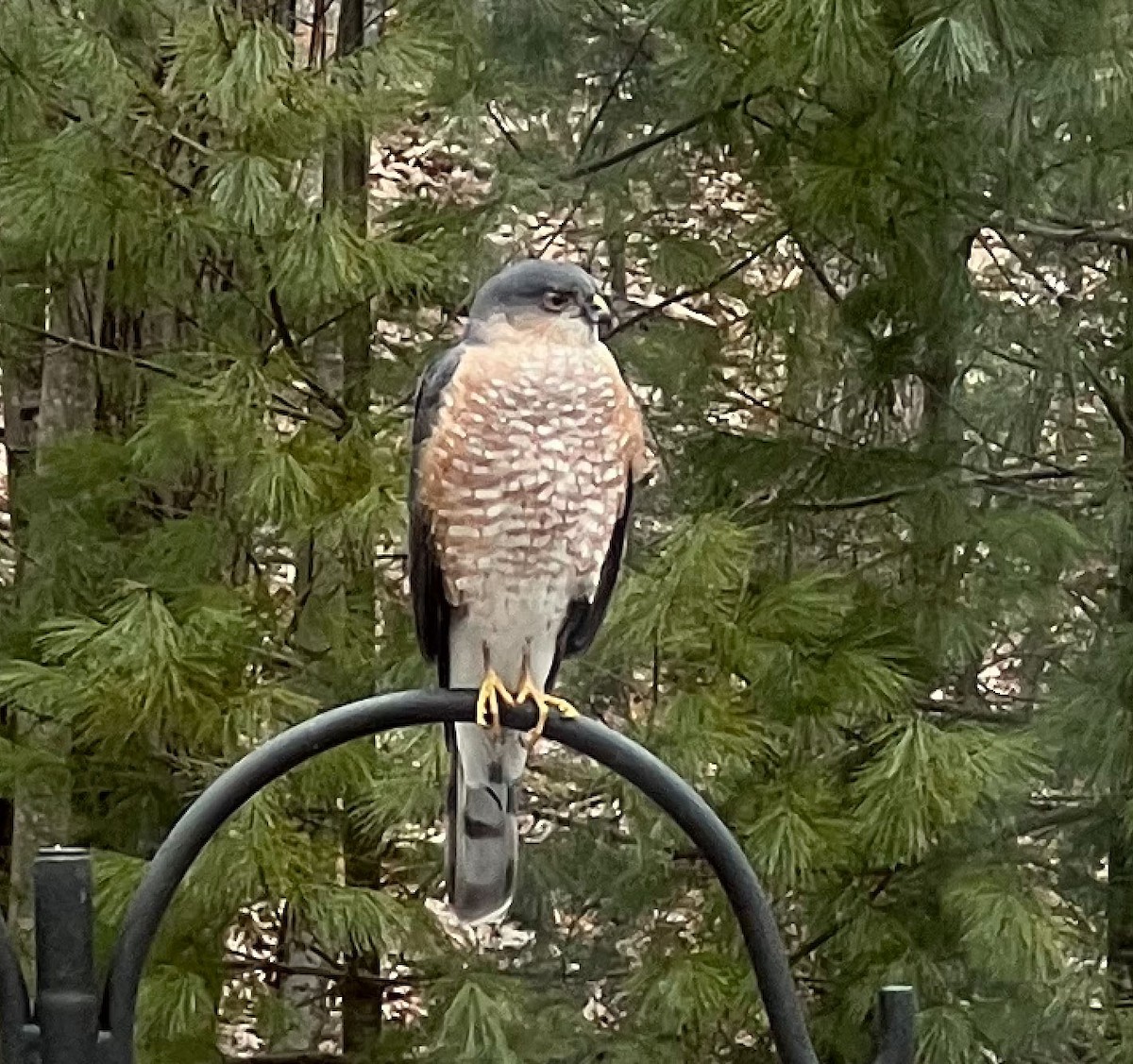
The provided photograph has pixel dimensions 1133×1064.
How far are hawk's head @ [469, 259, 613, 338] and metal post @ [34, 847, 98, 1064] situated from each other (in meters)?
0.46

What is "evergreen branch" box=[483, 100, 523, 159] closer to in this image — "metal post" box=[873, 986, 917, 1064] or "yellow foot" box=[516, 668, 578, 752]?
"yellow foot" box=[516, 668, 578, 752]

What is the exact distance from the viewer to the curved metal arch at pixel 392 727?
0.72m

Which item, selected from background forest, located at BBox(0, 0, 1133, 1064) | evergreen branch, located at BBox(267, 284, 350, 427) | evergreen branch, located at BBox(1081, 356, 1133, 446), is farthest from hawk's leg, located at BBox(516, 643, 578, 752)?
evergreen branch, located at BBox(1081, 356, 1133, 446)

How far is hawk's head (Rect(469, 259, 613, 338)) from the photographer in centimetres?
102

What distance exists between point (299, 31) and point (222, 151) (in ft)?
0.78

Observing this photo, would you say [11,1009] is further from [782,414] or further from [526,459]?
[782,414]

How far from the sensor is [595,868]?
189 cm

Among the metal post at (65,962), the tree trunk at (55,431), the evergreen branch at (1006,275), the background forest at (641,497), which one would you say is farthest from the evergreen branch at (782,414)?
the metal post at (65,962)

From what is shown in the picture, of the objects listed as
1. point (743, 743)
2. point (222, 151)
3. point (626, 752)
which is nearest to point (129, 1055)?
point (626, 752)

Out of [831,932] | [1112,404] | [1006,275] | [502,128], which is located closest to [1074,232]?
[1006,275]

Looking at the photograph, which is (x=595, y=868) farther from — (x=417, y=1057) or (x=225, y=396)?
(x=225, y=396)

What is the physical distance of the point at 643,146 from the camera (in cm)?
186

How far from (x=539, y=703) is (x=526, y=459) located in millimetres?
156

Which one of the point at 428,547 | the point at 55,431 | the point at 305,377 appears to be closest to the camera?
the point at 428,547
